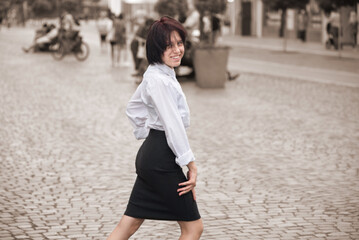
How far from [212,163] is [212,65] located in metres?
8.58

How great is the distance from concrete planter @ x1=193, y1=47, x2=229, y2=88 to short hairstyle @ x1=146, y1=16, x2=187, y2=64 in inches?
496

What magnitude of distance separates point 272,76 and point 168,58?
1528 cm

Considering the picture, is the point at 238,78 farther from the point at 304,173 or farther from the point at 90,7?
the point at 90,7

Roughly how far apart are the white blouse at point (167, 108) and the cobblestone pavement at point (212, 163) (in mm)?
1726

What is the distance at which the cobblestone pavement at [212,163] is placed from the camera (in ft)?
17.6

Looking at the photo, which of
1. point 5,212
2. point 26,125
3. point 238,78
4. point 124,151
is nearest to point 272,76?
point 238,78

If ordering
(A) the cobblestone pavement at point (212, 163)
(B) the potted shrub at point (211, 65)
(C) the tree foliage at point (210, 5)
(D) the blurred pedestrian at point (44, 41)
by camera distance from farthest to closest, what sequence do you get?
(D) the blurred pedestrian at point (44, 41) < (C) the tree foliage at point (210, 5) < (B) the potted shrub at point (211, 65) < (A) the cobblestone pavement at point (212, 163)

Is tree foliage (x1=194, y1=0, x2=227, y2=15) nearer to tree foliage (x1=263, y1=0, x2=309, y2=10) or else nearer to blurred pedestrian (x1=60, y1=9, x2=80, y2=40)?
blurred pedestrian (x1=60, y1=9, x2=80, y2=40)

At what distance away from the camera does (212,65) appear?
52.9 feet

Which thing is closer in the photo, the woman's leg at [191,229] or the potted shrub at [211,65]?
the woman's leg at [191,229]

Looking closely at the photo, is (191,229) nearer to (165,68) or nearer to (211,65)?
(165,68)

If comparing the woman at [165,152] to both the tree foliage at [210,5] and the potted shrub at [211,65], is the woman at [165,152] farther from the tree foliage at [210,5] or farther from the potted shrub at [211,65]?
the tree foliage at [210,5]

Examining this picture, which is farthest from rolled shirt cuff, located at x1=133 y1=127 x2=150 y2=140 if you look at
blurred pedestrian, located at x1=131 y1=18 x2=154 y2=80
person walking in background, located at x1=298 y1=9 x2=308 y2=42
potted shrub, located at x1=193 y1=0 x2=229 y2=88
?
person walking in background, located at x1=298 y1=9 x2=308 y2=42

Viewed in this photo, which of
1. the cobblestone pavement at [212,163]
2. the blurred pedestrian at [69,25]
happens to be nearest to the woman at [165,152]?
the cobblestone pavement at [212,163]
